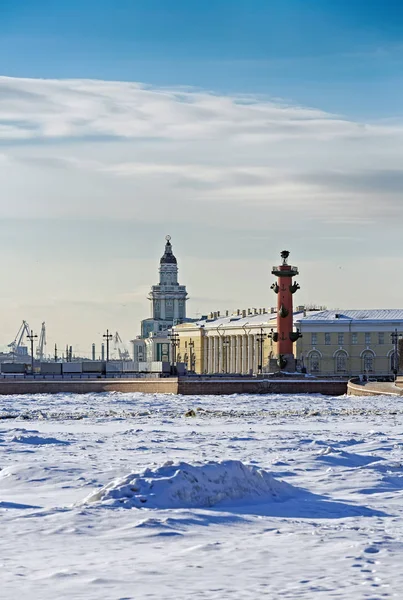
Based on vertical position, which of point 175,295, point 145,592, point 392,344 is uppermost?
point 175,295

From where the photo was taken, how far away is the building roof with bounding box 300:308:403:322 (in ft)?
332

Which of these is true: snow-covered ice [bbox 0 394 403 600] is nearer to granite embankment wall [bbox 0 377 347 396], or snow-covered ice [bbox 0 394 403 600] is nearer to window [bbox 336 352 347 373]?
granite embankment wall [bbox 0 377 347 396]

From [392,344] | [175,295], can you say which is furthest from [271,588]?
[175,295]

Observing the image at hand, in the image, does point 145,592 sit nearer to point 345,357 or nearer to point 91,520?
point 91,520

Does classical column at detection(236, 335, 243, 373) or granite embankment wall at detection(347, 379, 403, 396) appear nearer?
granite embankment wall at detection(347, 379, 403, 396)

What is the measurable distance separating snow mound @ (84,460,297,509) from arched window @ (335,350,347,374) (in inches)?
3346

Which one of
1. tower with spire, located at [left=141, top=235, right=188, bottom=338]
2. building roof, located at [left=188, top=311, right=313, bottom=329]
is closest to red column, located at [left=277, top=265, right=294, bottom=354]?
building roof, located at [left=188, top=311, right=313, bottom=329]

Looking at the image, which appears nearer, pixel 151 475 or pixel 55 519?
pixel 55 519

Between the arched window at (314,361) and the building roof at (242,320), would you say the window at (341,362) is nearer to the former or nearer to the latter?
the arched window at (314,361)

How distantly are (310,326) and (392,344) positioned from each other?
6789 millimetres

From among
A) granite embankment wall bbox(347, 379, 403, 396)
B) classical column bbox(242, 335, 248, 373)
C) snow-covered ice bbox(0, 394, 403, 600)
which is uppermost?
classical column bbox(242, 335, 248, 373)

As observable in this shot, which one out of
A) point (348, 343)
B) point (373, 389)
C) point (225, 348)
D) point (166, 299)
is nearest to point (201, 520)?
point (373, 389)

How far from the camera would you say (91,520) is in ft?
45.8

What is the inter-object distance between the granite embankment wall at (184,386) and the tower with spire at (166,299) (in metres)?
90.3
